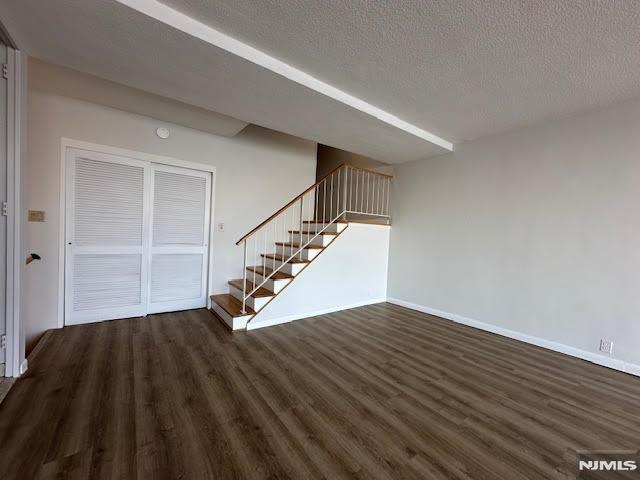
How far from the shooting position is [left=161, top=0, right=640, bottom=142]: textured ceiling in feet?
5.36

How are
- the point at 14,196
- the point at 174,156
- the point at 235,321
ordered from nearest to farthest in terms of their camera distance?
1. the point at 14,196
2. the point at 235,321
3. the point at 174,156

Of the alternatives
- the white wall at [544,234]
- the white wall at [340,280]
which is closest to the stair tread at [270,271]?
the white wall at [340,280]

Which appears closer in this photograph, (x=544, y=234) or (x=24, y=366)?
(x=24, y=366)

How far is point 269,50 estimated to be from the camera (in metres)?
2.09

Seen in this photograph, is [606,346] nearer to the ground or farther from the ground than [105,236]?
nearer to the ground

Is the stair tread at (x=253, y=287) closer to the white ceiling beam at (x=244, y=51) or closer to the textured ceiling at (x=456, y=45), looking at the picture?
the white ceiling beam at (x=244, y=51)

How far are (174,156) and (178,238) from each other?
1167 millimetres

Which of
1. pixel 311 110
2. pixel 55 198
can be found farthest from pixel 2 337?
pixel 311 110

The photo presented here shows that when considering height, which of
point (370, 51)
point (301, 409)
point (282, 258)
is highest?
point (370, 51)

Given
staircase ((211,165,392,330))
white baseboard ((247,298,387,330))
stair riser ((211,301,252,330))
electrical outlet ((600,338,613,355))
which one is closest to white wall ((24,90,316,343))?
staircase ((211,165,392,330))

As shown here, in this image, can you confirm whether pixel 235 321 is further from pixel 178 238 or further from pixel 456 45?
pixel 456 45

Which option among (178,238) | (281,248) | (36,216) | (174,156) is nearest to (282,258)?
(281,248)

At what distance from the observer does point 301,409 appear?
1.93m

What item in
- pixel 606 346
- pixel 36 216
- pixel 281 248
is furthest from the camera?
pixel 281 248
